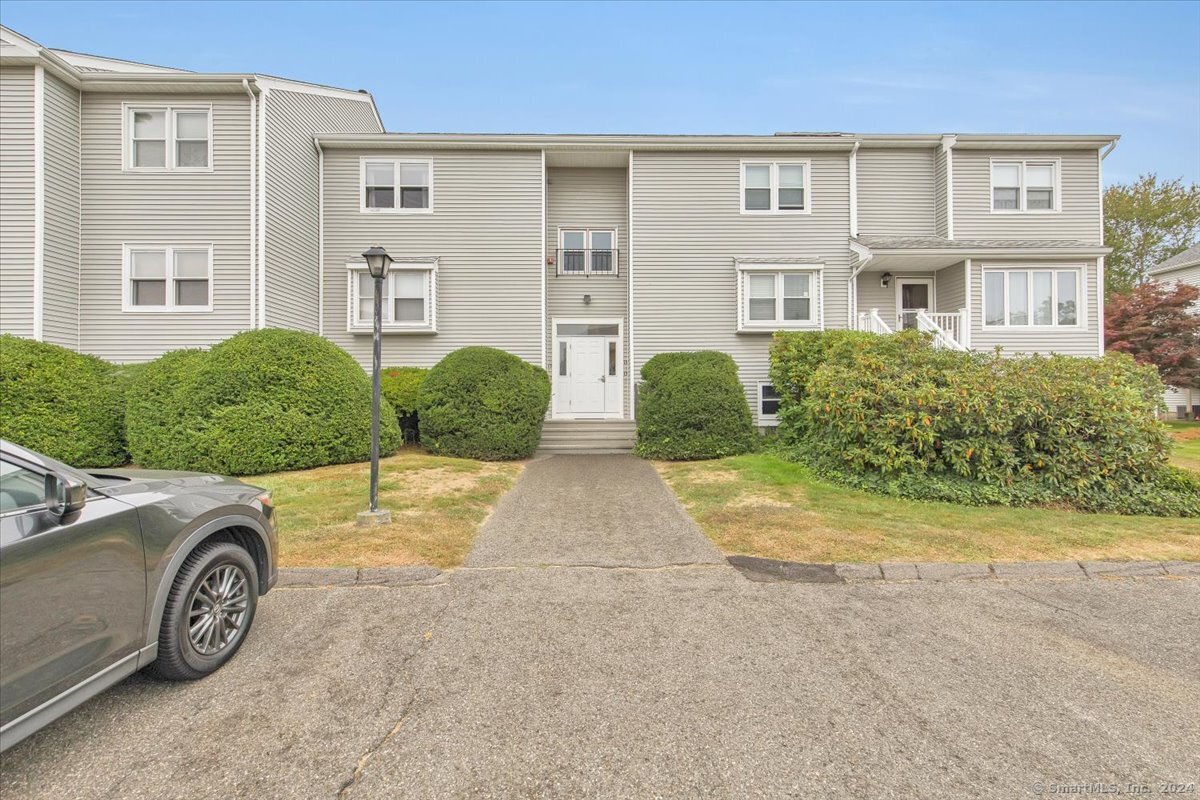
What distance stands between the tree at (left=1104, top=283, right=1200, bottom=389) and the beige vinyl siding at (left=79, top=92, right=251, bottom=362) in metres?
25.7

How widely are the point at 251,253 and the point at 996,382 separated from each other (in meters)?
14.0

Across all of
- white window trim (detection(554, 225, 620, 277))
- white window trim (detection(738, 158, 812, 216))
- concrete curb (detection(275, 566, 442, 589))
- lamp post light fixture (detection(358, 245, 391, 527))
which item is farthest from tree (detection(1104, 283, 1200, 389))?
concrete curb (detection(275, 566, 442, 589))

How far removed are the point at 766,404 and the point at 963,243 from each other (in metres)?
6.04

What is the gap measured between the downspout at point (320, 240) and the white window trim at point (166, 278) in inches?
89.7

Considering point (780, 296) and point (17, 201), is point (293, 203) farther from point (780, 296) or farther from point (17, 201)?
point (780, 296)

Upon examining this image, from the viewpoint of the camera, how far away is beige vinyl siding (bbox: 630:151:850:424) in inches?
536

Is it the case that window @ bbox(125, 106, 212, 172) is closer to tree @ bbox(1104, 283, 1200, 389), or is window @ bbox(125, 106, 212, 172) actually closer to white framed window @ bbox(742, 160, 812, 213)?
white framed window @ bbox(742, 160, 812, 213)

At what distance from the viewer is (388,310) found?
524 inches

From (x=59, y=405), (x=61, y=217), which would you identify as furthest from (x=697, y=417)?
(x=61, y=217)

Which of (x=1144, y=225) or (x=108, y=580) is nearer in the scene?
(x=108, y=580)

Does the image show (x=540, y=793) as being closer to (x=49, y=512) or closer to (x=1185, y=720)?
(x=49, y=512)

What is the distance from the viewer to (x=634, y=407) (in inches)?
521

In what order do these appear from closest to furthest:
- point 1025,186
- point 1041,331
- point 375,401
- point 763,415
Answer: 1. point 375,401
2. point 1041,331
3. point 763,415
4. point 1025,186

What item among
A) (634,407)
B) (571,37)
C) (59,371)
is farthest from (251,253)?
(571,37)
